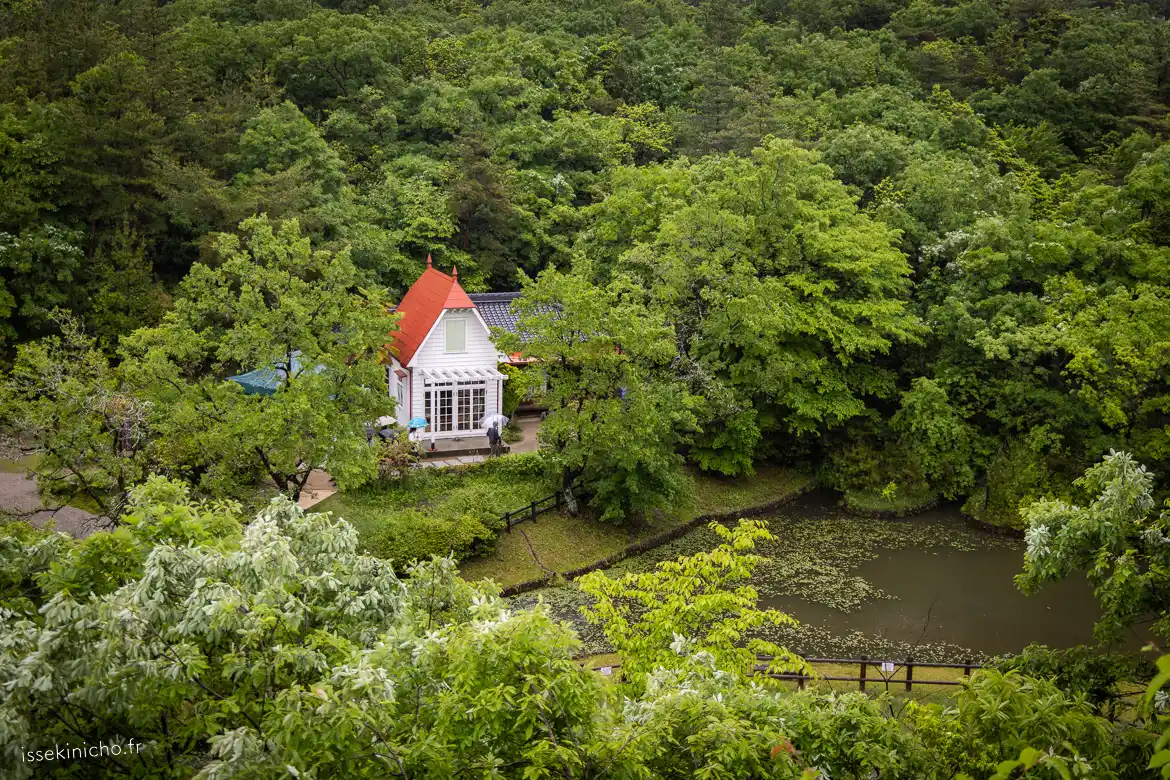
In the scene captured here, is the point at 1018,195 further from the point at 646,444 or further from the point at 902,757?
the point at 902,757

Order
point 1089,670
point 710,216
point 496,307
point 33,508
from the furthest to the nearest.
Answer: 1. point 496,307
2. point 710,216
3. point 33,508
4. point 1089,670

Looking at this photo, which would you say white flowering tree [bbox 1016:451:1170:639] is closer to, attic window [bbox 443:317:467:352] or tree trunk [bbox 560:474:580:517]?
tree trunk [bbox 560:474:580:517]

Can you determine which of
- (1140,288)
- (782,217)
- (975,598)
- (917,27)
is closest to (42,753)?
(975,598)

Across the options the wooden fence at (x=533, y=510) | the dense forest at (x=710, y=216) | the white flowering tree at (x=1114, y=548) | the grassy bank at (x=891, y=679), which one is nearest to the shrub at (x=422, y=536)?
the wooden fence at (x=533, y=510)

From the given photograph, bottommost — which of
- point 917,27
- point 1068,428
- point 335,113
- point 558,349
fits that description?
point 1068,428

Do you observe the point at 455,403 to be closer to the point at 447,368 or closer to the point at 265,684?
the point at 447,368

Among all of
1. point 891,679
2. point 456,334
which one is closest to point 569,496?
point 456,334
